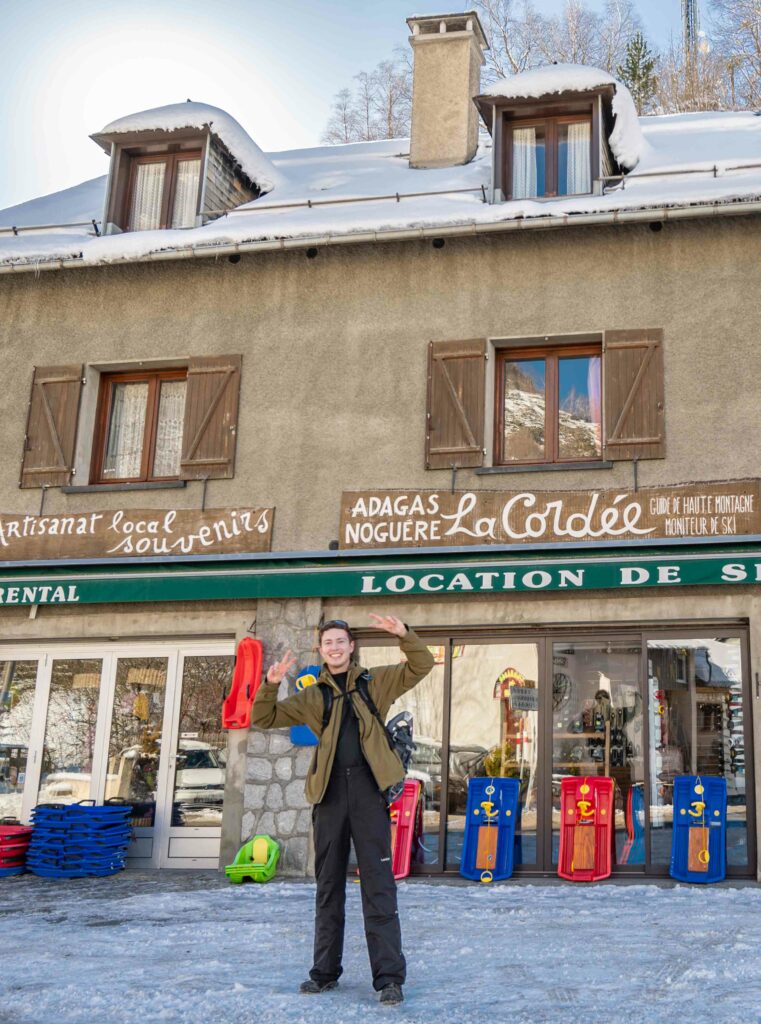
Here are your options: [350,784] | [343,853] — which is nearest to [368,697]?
[350,784]

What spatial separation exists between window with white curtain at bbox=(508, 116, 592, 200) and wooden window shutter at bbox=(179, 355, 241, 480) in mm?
3529

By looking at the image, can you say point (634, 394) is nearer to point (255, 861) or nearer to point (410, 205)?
point (410, 205)

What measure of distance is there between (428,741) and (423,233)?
491 centimetres

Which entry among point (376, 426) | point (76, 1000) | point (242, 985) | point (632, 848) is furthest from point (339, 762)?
point (376, 426)

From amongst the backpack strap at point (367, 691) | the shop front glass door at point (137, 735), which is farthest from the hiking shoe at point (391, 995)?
the shop front glass door at point (137, 735)

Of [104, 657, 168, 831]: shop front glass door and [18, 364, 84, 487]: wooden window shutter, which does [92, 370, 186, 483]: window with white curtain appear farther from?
[104, 657, 168, 831]: shop front glass door

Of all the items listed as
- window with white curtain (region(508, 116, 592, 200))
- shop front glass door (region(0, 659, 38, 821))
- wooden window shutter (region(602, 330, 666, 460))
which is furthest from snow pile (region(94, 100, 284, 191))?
shop front glass door (region(0, 659, 38, 821))

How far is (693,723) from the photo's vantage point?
10.4 meters

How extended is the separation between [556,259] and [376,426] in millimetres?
2409

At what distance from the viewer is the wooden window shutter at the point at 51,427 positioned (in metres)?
12.4

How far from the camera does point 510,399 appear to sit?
1177cm

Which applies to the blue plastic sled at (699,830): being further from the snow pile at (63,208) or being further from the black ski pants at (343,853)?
the snow pile at (63,208)

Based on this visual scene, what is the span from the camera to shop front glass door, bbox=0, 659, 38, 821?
12.1 m

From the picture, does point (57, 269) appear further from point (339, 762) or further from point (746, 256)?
point (339, 762)
